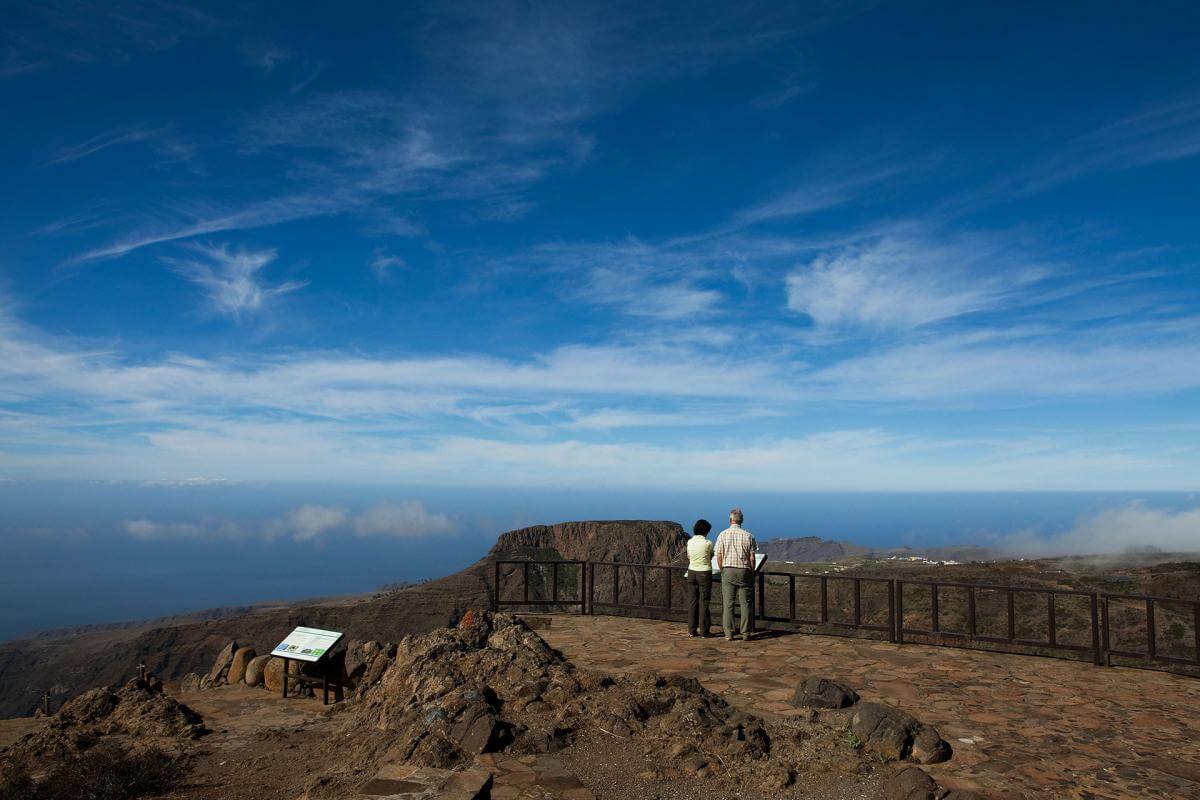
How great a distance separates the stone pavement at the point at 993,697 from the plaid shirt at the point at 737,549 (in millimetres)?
1366

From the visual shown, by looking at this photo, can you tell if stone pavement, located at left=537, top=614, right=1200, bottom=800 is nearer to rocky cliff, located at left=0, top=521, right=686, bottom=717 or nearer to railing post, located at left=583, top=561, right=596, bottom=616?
railing post, located at left=583, top=561, right=596, bottom=616

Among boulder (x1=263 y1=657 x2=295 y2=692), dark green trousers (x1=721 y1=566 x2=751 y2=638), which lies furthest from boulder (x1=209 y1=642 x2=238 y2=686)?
dark green trousers (x1=721 y1=566 x2=751 y2=638)

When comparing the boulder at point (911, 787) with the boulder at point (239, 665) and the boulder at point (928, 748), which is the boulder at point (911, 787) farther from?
the boulder at point (239, 665)

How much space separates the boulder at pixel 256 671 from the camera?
1376 cm

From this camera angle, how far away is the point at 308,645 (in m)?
11.8

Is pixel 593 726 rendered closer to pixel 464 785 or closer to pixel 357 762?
pixel 464 785

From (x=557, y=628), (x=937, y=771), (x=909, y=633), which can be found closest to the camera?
(x=937, y=771)

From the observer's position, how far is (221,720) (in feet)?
36.6

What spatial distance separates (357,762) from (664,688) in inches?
139

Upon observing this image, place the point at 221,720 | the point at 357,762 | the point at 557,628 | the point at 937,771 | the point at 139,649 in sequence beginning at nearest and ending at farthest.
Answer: the point at 937,771 < the point at 357,762 < the point at 221,720 < the point at 557,628 < the point at 139,649

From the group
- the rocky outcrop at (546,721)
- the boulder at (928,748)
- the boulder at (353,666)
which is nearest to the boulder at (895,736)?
the boulder at (928,748)

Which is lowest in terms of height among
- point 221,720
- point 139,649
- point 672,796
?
point 139,649

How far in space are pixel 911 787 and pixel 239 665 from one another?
13214 mm

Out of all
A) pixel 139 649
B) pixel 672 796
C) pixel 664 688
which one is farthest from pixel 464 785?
pixel 139 649
